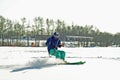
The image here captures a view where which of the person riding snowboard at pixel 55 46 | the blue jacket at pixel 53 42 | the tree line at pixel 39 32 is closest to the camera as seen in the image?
the person riding snowboard at pixel 55 46

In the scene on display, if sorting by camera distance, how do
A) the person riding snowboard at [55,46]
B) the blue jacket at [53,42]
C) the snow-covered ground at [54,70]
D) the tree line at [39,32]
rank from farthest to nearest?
the tree line at [39,32], the blue jacket at [53,42], the person riding snowboard at [55,46], the snow-covered ground at [54,70]

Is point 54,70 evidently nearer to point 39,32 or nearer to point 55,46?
point 55,46

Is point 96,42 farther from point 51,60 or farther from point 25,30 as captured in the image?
point 51,60

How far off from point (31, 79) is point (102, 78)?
175 centimetres

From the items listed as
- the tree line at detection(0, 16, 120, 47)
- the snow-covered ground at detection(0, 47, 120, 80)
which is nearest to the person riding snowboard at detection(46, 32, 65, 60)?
the snow-covered ground at detection(0, 47, 120, 80)

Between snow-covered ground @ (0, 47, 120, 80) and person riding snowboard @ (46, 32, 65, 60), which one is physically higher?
person riding snowboard @ (46, 32, 65, 60)

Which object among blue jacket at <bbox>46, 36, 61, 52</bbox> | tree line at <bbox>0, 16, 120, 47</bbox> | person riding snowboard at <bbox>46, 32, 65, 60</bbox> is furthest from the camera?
tree line at <bbox>0, 16, 120, 47</bbox>

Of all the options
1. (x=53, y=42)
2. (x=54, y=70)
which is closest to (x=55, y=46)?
(x=53, y=42)

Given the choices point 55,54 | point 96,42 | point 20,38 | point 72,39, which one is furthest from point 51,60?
point 72,39

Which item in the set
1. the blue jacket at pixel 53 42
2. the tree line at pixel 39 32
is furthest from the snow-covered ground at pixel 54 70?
the tree line at pixel 39 32

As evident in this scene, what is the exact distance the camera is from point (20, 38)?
51125 mm

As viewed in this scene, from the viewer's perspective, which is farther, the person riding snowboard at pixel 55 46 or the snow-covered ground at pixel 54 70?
the person riding snowboard at pixel 55 46

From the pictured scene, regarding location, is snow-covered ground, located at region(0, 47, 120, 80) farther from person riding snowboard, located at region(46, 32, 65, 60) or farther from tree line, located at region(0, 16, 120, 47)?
tree line, located at region(0, 16, 120, 47)

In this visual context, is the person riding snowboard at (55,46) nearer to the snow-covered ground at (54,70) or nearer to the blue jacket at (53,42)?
the blue jacket at (53,42)
